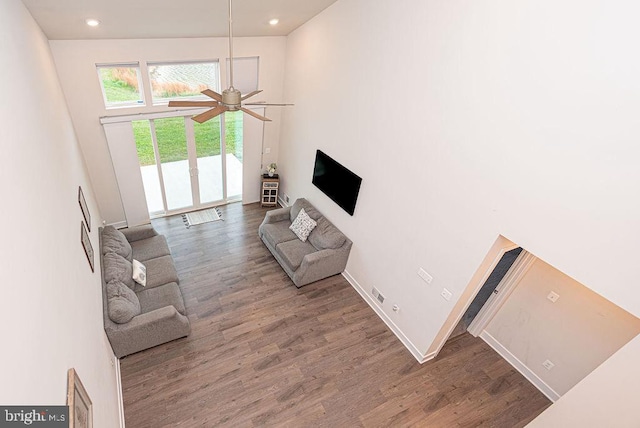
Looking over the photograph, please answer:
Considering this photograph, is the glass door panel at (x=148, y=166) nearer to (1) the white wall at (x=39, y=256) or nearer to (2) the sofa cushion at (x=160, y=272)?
(2) the sofa cushion at (x=160, y=272)

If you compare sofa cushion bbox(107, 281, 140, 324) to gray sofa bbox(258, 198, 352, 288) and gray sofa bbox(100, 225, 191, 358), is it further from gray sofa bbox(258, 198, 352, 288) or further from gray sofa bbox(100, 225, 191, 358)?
gray sofa bbox(258, 198, 352, 288)

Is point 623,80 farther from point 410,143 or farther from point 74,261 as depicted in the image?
point 74,261

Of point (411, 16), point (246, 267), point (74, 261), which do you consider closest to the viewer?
point (74, 261)

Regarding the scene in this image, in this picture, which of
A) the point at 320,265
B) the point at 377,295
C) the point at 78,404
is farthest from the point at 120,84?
the point at 377,295

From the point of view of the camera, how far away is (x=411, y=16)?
13.5ft

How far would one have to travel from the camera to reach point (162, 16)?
455cm

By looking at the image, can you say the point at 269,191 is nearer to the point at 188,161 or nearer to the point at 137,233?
the point at 188,161

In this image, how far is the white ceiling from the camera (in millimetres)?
3980

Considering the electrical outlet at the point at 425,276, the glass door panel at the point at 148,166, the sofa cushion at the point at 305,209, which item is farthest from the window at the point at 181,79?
the electrical outlet at the point at 425,276

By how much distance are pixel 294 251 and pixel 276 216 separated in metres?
1.08

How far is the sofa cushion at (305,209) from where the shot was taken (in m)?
6.54

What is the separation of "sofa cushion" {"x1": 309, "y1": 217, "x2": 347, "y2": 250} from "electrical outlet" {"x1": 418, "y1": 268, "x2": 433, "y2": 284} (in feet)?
5.51

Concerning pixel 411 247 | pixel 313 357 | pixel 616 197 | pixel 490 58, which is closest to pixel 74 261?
pixel 313 357

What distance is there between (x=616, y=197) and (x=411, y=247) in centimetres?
241
